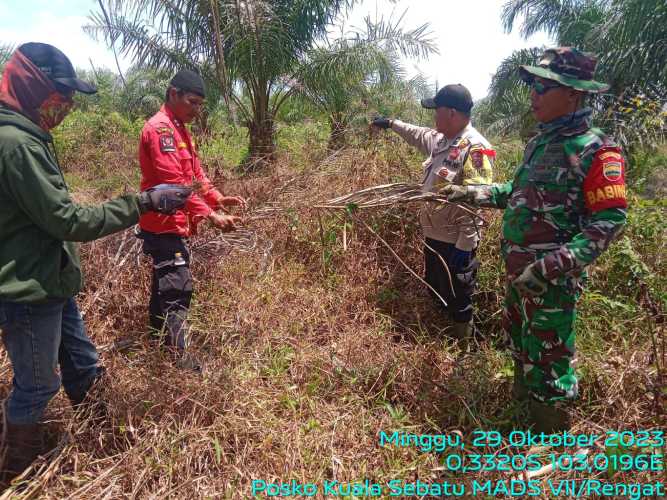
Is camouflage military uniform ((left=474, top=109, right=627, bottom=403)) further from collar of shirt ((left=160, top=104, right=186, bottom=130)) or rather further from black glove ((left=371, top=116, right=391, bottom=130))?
collar of shirt ((left=160, top=104, right=186, bottom=130))

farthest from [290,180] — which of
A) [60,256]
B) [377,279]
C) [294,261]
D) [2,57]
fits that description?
[2,57]

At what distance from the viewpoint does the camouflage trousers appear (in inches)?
73.3

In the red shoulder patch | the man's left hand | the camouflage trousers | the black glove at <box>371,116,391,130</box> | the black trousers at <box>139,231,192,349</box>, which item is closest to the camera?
the red shoulder patch

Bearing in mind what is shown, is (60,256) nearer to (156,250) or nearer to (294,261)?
(156,250)

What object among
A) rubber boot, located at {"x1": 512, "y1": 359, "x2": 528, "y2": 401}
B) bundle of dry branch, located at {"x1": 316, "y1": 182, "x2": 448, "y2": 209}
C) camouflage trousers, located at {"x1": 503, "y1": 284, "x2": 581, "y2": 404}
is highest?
bundle of dry branch, located at {"x1": 316, "y1": 182, "x2": 448, "y2": 209}

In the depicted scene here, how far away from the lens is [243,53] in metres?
5.67

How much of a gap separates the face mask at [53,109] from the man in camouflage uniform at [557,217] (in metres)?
1.98

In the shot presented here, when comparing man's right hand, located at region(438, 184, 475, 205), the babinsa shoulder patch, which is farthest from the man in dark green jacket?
man's right hand, located at region(438, 184, 475, 205)

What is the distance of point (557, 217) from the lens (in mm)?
1838

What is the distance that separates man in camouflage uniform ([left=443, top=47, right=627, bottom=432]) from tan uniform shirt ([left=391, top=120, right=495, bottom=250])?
1.79 ft

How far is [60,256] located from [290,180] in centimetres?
254

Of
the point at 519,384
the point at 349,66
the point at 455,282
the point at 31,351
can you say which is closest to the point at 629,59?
the point at 349,66

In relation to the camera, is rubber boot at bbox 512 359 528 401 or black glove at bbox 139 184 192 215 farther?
rubber boot at bbox 512 359 528 401

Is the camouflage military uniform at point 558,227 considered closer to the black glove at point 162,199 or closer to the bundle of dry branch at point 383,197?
the bundle of dry branch at point 383,197
